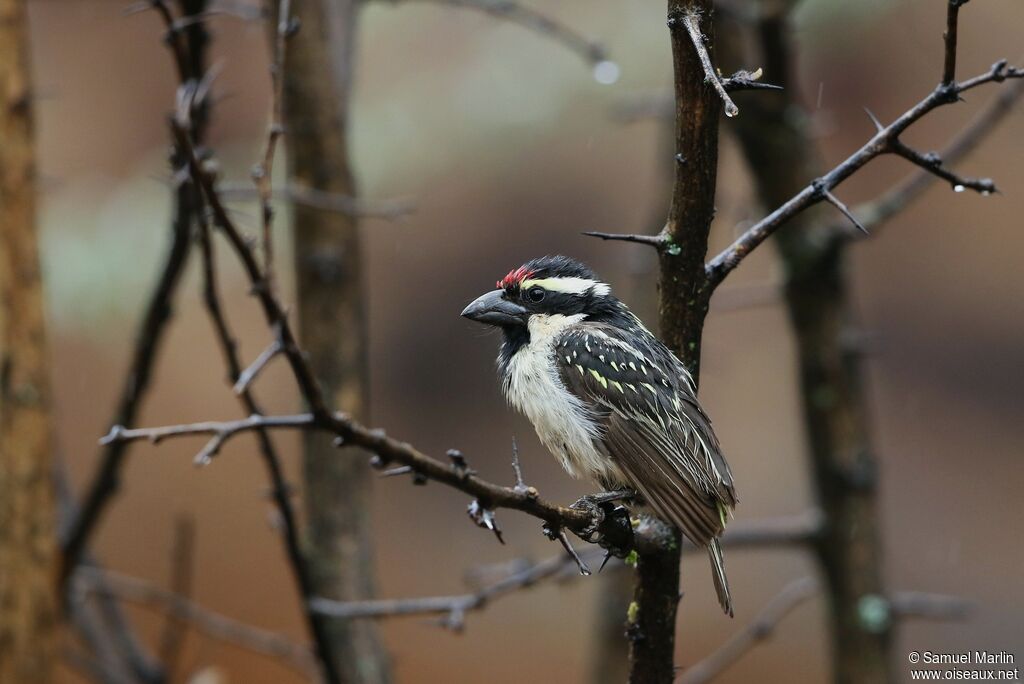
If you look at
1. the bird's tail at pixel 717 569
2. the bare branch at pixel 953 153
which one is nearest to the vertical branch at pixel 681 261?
the bird's tail at pixel 717 569

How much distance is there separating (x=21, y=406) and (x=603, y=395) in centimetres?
207

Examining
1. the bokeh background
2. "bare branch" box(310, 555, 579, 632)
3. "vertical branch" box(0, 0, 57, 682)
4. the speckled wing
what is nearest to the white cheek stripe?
the speckled wing

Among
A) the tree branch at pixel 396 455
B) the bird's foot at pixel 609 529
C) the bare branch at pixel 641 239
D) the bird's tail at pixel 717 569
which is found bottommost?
the bird's tail at pixel 717 569

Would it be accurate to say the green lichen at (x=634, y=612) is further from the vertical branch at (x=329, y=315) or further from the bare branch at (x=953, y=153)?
the bare branch at (x=953, y=153)

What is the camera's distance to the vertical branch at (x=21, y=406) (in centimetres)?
366

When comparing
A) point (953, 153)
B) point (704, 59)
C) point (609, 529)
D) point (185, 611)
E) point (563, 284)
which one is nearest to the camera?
point (704, 59)

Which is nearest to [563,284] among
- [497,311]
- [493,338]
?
[497,311]

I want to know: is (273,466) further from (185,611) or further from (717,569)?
(717,569)

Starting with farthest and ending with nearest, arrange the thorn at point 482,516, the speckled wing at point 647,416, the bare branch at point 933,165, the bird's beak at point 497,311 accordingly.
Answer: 1. the bird's beak at point 497,311
2. the speckled wing at point 647,416
3. the bare branch at point 933,165
4. the thorn at point 482,516

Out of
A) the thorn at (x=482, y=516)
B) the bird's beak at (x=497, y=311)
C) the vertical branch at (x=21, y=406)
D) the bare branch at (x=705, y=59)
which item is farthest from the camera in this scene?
the vertical branch at (x=21, y=406)

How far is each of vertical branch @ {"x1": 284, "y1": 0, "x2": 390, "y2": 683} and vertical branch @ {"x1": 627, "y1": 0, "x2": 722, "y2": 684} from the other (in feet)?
5.91

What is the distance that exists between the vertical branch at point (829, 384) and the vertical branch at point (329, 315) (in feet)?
6.01

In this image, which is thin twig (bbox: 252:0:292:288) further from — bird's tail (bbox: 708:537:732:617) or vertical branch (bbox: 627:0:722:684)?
bird's tail (bbox: 708:537:732:617)

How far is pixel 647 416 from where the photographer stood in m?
3.18
